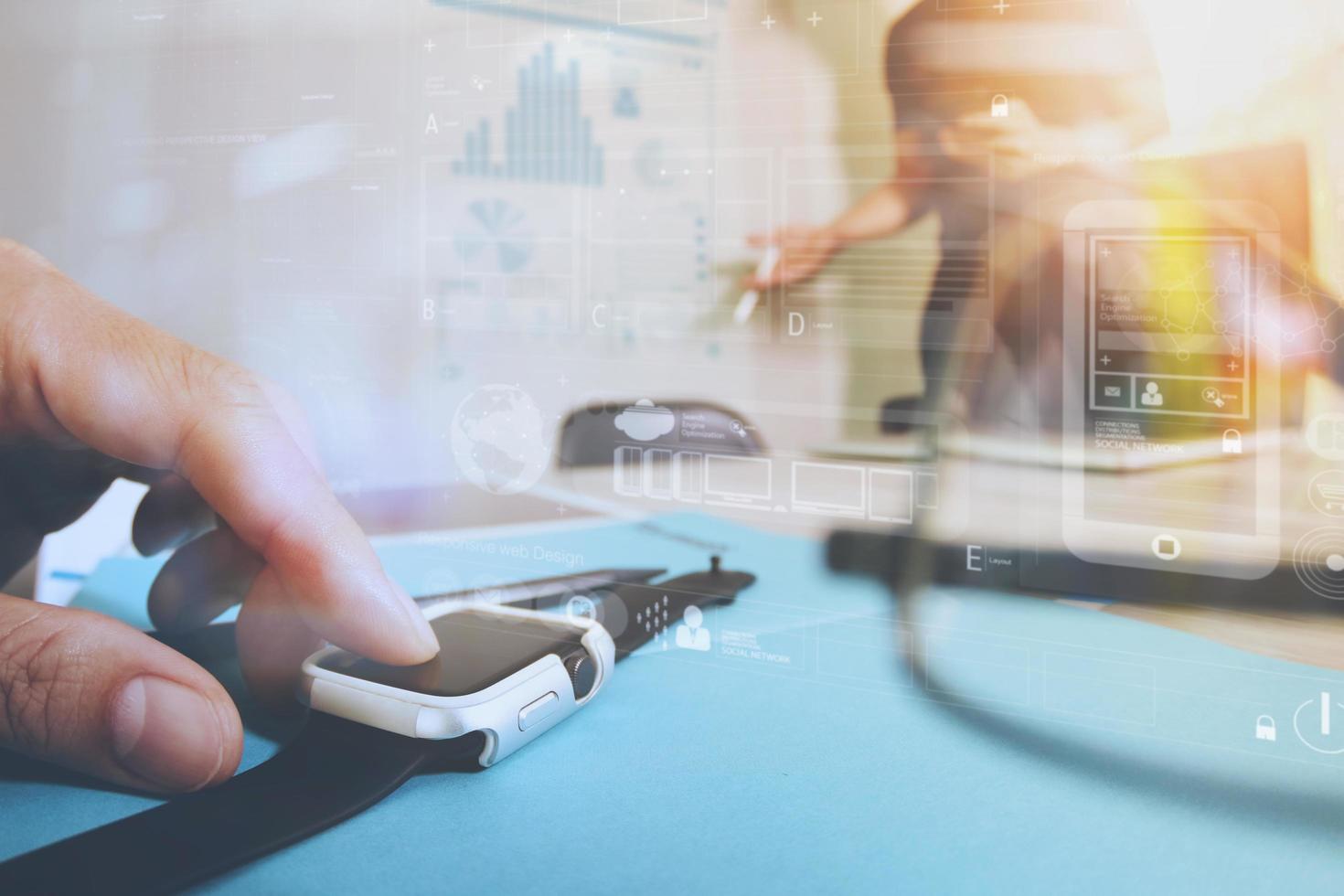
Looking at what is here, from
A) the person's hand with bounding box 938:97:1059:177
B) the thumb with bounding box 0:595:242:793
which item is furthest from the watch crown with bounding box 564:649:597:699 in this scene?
the person's hand with bounding box 938:97:1059:177

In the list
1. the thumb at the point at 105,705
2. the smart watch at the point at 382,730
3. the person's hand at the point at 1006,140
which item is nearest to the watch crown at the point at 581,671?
the smart watch at the point at 382,730

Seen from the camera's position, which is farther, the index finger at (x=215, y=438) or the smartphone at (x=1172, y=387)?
the index finger at (x=215, y=438)

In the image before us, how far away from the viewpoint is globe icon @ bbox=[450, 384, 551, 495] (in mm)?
509

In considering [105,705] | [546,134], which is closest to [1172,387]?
[546,134]

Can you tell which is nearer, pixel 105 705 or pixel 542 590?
pixel 105 705

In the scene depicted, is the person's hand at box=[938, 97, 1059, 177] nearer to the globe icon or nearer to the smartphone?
the smartphone

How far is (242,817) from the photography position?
372mm

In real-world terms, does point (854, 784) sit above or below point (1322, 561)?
below

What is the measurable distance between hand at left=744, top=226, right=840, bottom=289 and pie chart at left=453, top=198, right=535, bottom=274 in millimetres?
125

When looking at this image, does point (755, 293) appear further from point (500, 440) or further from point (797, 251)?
point (500, 440)

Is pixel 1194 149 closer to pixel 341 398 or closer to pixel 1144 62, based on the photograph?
pixel 1144 62

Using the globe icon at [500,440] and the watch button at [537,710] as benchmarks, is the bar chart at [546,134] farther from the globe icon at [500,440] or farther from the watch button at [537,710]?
the watch button at [537,710]

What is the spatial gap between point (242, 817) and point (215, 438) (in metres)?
0.19

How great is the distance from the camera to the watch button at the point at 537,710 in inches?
17.3
